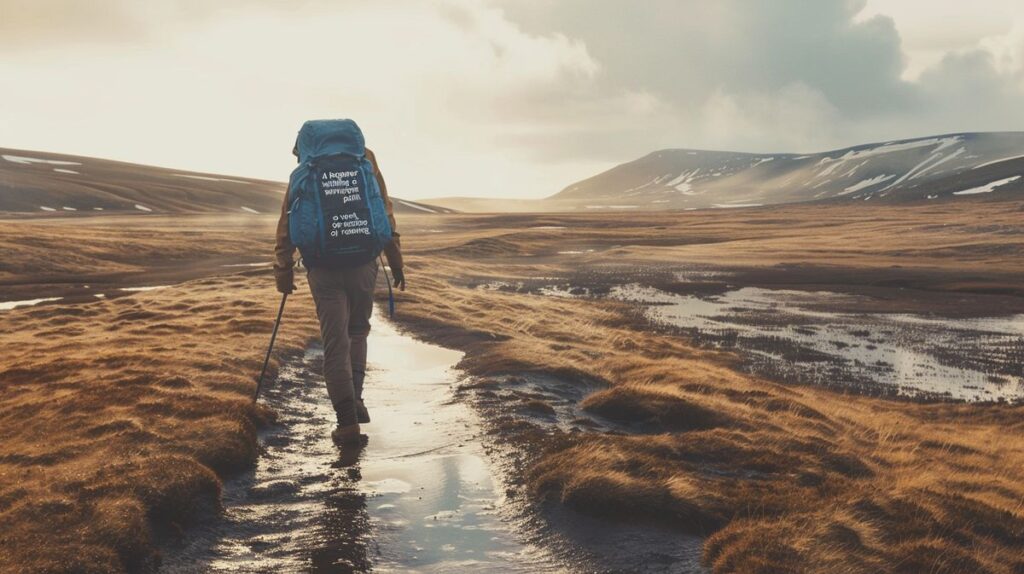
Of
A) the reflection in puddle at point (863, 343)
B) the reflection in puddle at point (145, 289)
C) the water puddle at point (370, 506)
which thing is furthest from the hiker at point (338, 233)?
the reflection in puddle at point (145, 289)

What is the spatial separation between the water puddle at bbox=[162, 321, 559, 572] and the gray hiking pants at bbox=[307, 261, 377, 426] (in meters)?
0.79

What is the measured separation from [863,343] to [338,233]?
2466 cm

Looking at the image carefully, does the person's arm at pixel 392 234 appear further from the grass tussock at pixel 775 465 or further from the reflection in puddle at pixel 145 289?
the reflection in puddle at pixel 145 289

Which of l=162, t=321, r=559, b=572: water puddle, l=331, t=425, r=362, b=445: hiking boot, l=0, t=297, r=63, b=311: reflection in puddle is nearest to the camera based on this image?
l=162, t=321, r=559, b=572: water puddle

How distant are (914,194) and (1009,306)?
546ft

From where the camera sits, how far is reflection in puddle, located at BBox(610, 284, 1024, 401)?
22625mm

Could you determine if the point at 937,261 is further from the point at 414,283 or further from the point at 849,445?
the point at 849,445

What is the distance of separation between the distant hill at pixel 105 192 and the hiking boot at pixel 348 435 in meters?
132

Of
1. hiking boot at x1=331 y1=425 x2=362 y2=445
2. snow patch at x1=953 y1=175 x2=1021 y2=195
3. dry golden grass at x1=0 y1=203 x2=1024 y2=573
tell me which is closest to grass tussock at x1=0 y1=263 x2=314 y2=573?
dry golden grass at x1=0 y1=203 x2=1024 y2=573

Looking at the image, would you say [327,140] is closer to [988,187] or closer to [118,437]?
[118,437]

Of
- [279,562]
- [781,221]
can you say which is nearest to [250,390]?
[279,562]

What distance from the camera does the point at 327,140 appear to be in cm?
953

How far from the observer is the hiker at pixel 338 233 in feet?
30.7

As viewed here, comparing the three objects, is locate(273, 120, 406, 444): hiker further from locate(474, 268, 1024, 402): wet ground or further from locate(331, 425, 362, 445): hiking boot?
locate(474, 268, 1024, 402): wet ground
